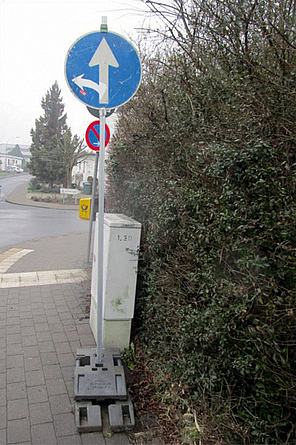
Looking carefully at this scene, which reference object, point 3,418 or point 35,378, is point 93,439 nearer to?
point 3,418

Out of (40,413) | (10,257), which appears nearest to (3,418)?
(40,413)

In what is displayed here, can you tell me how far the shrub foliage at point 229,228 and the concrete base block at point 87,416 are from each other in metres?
0.52

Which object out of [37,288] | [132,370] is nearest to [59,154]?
[37,288]

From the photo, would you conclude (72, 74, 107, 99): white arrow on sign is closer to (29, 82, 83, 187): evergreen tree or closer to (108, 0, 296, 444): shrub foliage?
(108, 0, 296, 444): shrub foliage

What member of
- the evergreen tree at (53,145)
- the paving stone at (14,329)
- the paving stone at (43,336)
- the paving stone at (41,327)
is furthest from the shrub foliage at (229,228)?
the evergreen tree at (53,145)

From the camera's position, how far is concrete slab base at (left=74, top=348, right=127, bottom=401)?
2771 millimetres

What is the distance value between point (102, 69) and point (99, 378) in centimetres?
243

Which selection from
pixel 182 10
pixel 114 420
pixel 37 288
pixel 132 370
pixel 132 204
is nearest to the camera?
pixel 114 420

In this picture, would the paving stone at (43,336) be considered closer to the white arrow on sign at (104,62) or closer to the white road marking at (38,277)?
the white road marking at (38,277)

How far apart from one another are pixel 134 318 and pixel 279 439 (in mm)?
1995

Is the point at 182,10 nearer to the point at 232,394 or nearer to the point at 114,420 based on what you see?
A: the point at 232,394

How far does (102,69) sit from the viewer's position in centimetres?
Answer: 294

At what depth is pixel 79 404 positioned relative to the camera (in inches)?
108

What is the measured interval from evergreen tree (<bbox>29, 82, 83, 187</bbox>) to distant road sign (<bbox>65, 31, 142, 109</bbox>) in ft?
94.7
